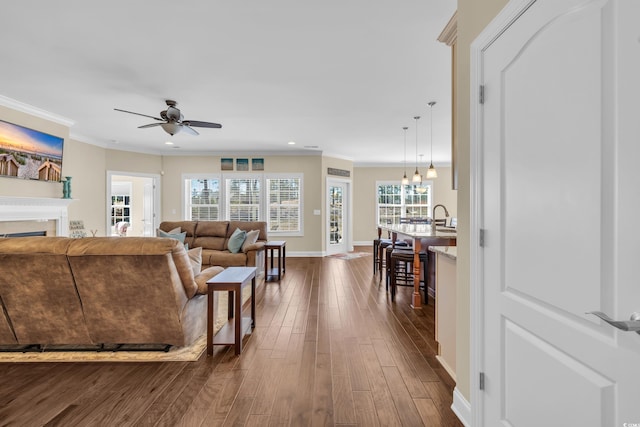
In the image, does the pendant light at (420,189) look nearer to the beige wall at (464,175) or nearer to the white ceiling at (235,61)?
the white ceiling at (235,61)

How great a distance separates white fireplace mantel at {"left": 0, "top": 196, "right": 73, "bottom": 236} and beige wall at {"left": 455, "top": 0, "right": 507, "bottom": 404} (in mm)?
5706

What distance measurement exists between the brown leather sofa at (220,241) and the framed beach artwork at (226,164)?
2.16 meters

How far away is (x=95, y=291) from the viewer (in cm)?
229

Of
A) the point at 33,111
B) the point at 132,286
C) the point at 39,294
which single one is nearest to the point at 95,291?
the point at 132,286

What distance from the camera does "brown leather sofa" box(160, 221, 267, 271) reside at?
16.4 ft

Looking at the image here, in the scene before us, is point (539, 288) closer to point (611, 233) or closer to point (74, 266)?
point (611, 233)

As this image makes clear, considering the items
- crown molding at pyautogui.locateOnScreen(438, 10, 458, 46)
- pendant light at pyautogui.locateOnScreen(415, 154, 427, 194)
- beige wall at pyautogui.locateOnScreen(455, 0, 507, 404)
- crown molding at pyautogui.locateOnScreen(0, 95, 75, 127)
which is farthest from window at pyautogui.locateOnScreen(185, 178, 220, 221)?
beige wall at pyautogui.locateOnScreen(455, 0, 507, 404)

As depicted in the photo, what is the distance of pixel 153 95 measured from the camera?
3963 millimetres

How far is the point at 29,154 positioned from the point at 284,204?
4.76 meters

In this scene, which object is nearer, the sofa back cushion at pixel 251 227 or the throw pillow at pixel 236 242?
the throw pillow at pixel 236 242

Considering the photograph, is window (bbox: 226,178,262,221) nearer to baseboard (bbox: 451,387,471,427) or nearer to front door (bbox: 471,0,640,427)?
baseboard (bbox: 451,387,471,427)

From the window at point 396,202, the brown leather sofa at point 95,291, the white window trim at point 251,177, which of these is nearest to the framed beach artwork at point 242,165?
the white window trim at point 251,177

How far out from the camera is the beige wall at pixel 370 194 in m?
9.46

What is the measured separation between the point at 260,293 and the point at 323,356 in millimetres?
2008
